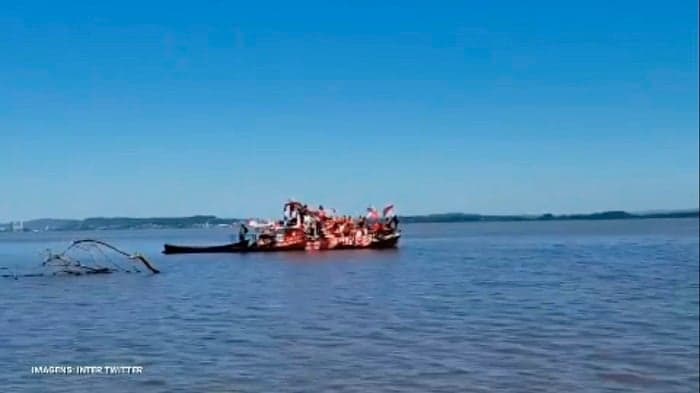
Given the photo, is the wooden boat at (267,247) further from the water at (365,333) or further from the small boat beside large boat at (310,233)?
the water at (365,333)

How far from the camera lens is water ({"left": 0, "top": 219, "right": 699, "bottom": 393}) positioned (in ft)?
52.8

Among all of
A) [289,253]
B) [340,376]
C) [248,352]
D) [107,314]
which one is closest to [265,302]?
[107,314]

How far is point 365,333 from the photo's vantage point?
2223 centimetres

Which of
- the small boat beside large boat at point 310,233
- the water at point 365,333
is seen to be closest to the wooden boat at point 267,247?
the small boat beside large boat at point 310,233

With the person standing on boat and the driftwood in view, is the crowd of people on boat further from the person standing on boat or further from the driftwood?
the driftwood

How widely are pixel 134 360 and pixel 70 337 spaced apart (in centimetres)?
473

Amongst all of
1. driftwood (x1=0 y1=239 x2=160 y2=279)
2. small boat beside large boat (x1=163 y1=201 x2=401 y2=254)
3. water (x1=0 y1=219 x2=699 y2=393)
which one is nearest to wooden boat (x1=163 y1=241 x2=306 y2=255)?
small boat beside large boat (x1=163 y1=201 x2=401 y2=254)

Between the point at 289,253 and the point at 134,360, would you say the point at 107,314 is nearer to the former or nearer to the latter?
the point at 134,360

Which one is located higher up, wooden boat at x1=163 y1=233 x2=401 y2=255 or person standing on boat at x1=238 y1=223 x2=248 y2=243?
person standing on boat at x1=238 y1=223 x2=248 y2=243

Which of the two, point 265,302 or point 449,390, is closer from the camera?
point 449,390

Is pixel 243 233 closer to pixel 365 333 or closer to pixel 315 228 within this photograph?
pixel 315 228

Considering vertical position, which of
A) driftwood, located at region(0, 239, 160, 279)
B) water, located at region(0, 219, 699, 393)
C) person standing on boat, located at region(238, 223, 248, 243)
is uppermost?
person standing on boat, located at region(238, 223, 248, 243)

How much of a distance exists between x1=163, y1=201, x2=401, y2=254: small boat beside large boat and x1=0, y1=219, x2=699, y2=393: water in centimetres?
2982

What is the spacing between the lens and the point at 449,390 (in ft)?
49.5
